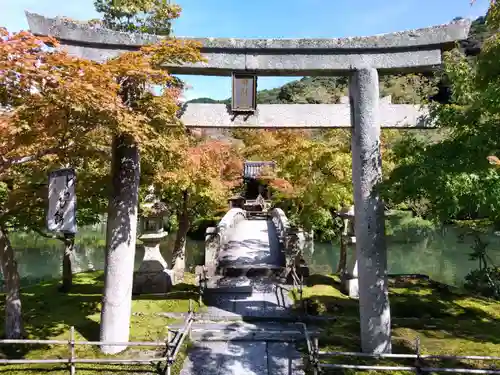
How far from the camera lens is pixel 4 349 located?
6.38m

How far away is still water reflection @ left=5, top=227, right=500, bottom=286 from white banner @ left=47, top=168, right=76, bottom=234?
15.5 meters

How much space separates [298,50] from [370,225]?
3299 millimetres

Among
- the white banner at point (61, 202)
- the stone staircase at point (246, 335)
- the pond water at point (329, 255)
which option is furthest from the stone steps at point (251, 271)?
the pond water at point (329, 255)

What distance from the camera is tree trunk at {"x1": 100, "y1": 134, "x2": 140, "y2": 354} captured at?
6.42 metres

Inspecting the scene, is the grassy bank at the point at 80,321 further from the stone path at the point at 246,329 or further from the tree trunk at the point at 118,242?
the stone path at the point at 246,329

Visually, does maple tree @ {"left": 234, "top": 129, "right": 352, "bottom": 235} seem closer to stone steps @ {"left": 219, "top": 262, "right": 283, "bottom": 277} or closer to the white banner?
stone steps @ {"left": 219, "top": 262, "right": 283, "bottom": 277}

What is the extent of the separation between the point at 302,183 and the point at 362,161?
7.39 meters

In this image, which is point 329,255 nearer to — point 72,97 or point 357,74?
point 357,74

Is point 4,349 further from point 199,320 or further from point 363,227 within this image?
point 363,227

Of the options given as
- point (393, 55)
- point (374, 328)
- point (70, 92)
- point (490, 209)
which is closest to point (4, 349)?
point (70, 92)

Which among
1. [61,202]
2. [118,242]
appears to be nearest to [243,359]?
[118,242]

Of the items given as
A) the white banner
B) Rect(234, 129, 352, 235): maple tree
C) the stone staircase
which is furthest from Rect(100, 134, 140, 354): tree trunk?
Rect(234, 129, 352, 235): maple tree

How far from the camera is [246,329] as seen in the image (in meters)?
7.58

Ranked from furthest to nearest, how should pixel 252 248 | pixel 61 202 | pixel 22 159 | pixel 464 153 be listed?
pixel 252 248 < pixel 61 202 < pixel 22 159 < pixel 464 153
